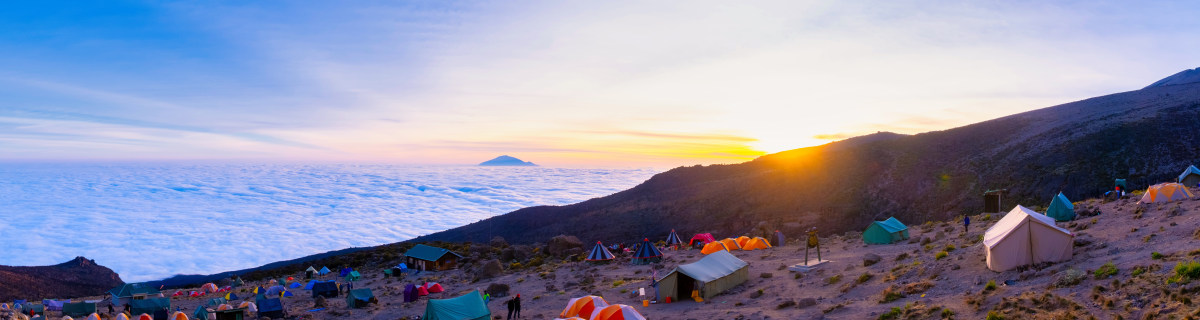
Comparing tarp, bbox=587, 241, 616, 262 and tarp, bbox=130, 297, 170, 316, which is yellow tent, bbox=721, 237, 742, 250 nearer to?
tarp, bbox=587, 241, 616, 262

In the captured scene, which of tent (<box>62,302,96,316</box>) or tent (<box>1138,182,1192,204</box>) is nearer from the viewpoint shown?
tent (<box>1138,182,1192,204</box>)

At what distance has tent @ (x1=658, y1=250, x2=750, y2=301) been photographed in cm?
2100

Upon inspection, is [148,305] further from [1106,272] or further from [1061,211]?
[1061,211]

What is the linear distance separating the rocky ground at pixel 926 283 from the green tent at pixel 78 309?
379 centimetres

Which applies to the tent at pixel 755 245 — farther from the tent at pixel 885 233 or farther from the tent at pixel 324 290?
the tent at pixel 324 290

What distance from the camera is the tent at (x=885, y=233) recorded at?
29.4 meters

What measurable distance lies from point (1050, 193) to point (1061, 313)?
3629 centimetres

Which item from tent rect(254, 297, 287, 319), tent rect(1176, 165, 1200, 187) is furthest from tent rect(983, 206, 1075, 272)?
tent rect(254, 297, 287, 319)

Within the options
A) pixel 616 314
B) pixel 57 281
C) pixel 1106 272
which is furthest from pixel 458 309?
pixel 57 281

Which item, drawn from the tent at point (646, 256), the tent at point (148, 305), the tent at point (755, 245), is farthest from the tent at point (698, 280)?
the tent at point (148, 305)

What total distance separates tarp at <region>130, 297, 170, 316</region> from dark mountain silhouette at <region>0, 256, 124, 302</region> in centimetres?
2143

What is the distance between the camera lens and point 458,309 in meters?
19.9

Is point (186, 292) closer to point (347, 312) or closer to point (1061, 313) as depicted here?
point (347, 312)

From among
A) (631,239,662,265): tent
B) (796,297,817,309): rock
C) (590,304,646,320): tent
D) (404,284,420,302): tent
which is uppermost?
(590,304,646,320): tent
